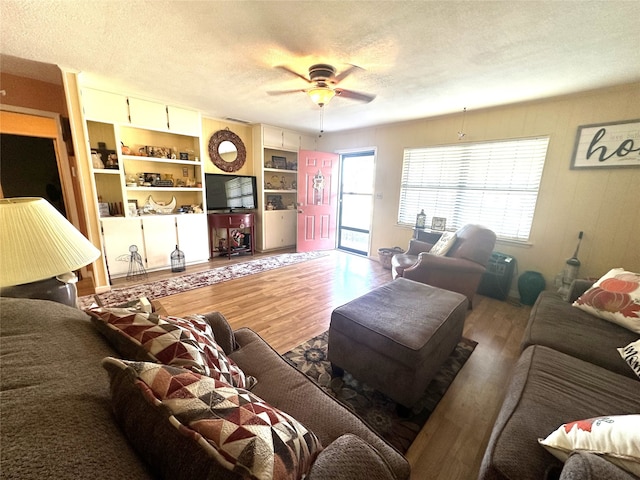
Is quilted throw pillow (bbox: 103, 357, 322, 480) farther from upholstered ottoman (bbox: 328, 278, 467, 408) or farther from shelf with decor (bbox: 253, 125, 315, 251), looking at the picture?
shelf with decor (bbox: 253, 125, 315, 251)

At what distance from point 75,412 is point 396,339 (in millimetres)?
1354

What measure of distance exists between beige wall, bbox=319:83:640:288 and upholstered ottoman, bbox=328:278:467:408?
1944mm

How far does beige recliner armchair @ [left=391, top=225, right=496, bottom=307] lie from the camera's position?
268 cm

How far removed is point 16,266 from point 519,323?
144 inches

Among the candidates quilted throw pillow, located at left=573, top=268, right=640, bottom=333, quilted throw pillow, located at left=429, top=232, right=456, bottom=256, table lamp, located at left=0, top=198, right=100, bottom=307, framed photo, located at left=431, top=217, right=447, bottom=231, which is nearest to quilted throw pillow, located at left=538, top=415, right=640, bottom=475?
quilted throw pillow, located at left=573, top=268, right=640, bottom=333

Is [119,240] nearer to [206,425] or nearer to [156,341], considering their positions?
[156,341]

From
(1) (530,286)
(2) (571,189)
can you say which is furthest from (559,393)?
(2) (571,189)

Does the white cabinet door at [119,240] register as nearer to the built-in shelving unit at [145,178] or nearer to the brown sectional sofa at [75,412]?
the built-in shelving unit at [145,178]

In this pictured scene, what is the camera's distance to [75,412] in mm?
485

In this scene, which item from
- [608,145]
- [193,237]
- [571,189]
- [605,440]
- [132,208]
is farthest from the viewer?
[193,237]

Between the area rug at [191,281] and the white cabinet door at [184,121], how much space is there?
2.12 meters

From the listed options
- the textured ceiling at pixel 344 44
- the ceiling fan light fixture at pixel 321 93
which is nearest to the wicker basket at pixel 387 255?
the textured ceiling at pixel 344 44

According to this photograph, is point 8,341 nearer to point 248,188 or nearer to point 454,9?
point 454,9

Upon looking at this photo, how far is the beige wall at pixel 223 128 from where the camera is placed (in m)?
4.25
